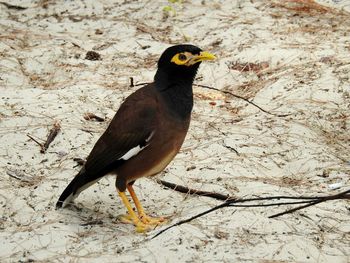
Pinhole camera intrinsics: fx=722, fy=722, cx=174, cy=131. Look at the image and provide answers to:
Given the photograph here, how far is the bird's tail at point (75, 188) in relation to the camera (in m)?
4.65

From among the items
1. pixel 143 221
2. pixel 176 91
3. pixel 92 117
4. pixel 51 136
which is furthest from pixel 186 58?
pixel 92 117

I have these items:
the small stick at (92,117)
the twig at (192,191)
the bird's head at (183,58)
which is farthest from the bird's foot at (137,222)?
the small stick at (92,117)

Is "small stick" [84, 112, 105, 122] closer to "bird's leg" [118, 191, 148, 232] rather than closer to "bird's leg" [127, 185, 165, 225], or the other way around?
"bird's leg" [127, 185, 165, 225]

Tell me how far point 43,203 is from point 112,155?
0.63m

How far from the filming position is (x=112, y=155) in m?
4.64

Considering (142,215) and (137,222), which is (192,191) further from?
(137,222)

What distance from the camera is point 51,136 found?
5691mm

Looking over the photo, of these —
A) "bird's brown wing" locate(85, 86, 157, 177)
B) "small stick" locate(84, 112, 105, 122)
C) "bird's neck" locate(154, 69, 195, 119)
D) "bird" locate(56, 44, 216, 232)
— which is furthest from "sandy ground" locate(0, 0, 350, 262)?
"bird's neck" locate(154, 69, 195, 119)

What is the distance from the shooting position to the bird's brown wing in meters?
4.54

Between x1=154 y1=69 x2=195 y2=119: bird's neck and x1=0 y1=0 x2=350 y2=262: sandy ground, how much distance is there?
67cm

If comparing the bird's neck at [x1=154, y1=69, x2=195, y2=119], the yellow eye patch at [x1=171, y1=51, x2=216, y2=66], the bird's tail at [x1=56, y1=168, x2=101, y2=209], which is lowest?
the bird's tail at [x1=56, y1=168, x2=101, y2=209]

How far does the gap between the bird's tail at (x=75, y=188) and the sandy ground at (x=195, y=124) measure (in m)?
0.08

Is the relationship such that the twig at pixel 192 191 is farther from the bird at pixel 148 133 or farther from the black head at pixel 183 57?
the black head at pixel 183 57

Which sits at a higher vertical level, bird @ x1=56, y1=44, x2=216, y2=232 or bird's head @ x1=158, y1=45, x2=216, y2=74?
bird's head @ x1=158, y1=45, x2=216, y2=74
